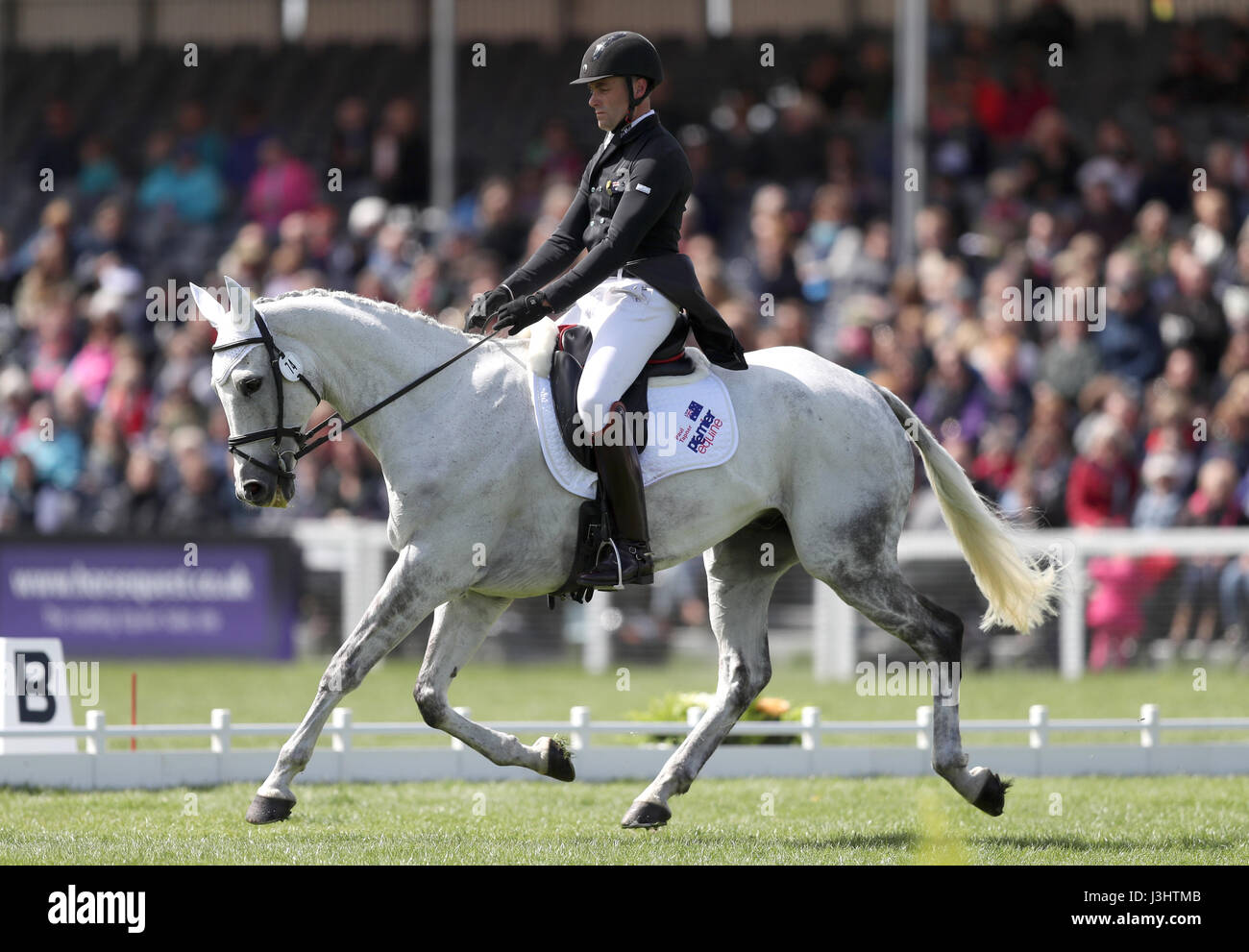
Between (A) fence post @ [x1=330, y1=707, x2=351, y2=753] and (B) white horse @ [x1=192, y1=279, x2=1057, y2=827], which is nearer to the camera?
(B) white horse @ [x1=192, y1=279, x2=1057, y2=827]

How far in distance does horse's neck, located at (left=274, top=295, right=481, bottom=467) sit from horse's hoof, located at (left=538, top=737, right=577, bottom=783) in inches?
50.5

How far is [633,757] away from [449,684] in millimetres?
1943

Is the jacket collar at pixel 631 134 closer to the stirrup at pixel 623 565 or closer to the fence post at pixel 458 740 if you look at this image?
the stirrup at pixel 623 565

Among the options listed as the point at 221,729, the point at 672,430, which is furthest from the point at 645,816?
the point at 221,729

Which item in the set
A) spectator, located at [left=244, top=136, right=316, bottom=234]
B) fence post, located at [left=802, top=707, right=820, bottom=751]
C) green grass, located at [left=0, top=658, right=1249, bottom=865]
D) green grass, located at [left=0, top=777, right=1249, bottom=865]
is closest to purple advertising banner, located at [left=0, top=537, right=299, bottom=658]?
green grass, located at [left=0, top=658, right=1249, bottom=865]

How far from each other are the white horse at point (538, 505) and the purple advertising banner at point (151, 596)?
732cm

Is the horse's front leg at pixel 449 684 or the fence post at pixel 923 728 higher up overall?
the horse's front leg at pixel 449 684

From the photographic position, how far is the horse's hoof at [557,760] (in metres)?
6.89

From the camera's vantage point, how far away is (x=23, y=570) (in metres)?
14.1

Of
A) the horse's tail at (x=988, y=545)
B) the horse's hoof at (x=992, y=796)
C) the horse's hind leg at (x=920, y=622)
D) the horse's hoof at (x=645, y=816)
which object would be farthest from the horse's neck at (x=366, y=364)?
the horse's hoof at (x=992, y=796)

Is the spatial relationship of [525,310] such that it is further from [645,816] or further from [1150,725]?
[1150,725]

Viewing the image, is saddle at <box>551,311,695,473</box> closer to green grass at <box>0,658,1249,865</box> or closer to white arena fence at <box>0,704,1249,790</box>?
green grass at <box>0,658,1249,865</box>

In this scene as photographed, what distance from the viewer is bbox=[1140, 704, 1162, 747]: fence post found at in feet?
28.2

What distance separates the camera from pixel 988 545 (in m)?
7.59
